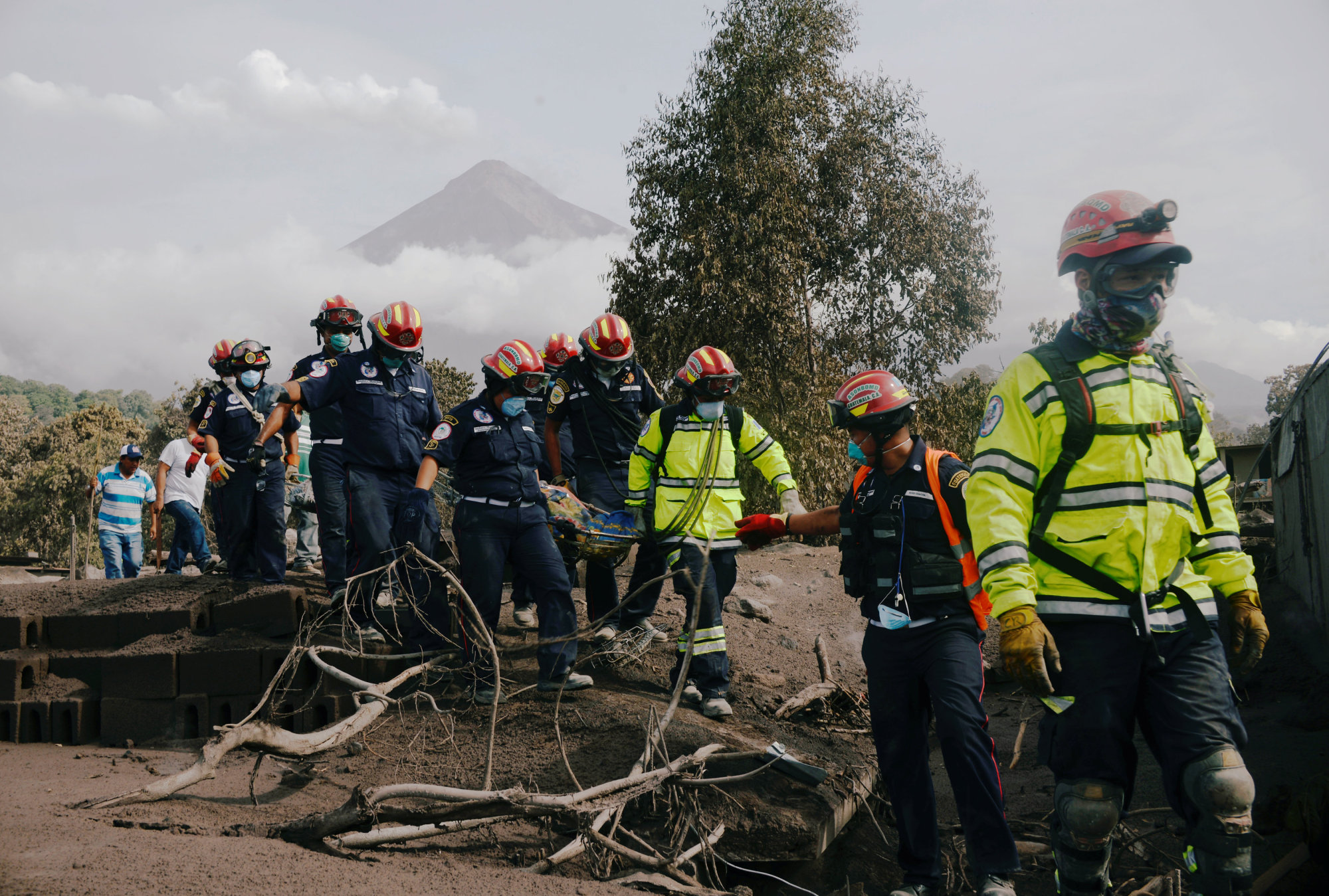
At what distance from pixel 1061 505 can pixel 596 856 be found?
2.35 meters

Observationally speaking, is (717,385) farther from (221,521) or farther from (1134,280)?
(221,521)

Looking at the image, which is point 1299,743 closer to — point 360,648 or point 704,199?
point 360,648

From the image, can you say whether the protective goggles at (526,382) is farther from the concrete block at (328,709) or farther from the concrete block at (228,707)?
the concrete block at (228,707)

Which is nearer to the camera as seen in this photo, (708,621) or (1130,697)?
(1130,697)

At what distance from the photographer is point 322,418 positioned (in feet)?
23.0

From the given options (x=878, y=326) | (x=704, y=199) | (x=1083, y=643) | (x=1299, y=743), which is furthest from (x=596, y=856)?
(x=878, y=326)


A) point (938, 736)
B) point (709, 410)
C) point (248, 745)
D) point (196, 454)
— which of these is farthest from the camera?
point (196, 454)

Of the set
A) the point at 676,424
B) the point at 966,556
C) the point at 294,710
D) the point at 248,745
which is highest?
the point at 676,424

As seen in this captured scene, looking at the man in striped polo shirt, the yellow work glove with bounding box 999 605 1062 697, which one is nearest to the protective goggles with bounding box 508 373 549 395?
the yellow work glove with bounding box 999 605 1062 697

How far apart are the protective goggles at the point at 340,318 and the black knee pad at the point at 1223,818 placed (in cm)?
668

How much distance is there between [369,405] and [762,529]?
320cm

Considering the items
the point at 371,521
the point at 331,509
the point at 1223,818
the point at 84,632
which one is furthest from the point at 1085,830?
the point at 84,632

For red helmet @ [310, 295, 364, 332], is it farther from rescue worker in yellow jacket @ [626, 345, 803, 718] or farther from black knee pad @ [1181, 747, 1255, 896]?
black knee pad @ [1181, 747, 1255, 896]

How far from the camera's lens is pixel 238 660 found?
622 centimetres
